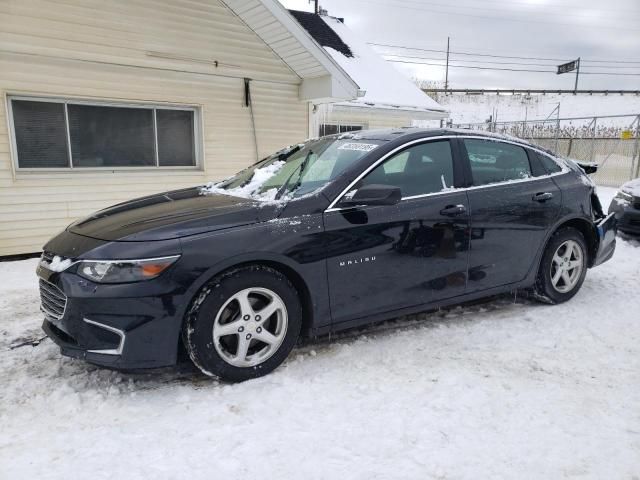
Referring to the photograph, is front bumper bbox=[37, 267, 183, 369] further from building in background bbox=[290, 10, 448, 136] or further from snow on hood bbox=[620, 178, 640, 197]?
building in background bbox=[290, 10, 448, 136]

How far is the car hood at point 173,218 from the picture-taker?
2.96 metres

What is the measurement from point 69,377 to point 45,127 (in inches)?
193

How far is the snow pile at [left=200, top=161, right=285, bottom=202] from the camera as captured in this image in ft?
11.7

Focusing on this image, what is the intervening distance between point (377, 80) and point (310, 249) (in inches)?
444

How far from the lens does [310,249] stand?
320 cm

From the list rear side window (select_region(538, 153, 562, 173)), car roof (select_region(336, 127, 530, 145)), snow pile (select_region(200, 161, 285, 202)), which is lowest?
snow pile (select_region(200, 161, 285, 202))

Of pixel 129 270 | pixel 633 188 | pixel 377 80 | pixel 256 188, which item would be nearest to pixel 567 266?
pixel 256 188

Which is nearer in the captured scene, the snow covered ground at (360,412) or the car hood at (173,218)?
the snow covered ground at (360,412)

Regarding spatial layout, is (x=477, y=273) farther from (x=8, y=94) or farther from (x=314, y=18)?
(x=314, y=18)

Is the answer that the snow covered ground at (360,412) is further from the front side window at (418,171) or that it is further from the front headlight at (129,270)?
the front side window at (418,171)

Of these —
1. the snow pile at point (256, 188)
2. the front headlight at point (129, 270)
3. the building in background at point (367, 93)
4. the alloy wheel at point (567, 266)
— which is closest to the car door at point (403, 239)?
the snow pile at point (256, 188)

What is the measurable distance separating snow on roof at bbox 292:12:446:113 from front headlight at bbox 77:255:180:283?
935 centimetres

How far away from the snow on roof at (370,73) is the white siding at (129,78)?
369 cm

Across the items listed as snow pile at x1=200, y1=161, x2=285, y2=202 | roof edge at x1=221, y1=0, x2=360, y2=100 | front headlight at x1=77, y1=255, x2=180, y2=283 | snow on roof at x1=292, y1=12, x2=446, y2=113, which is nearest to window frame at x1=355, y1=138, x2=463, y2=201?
snow pile at x1=200, y1=161, x2=285, y2=202
